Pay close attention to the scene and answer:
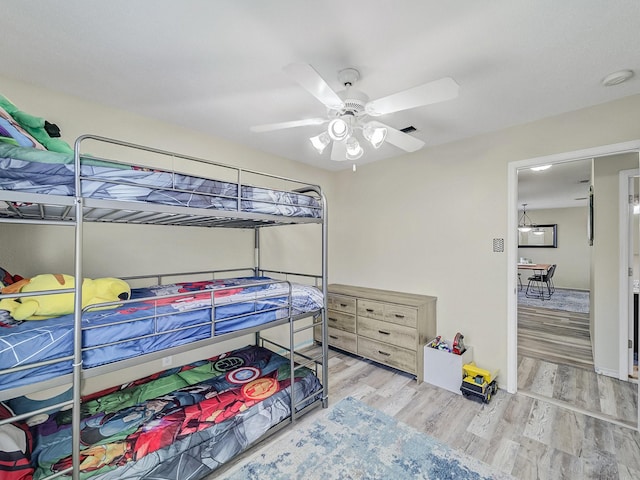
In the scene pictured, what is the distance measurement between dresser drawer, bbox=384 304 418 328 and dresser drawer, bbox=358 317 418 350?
0.05 metres

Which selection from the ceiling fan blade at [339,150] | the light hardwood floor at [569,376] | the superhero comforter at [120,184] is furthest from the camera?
the light hardwood floor at [569,376]

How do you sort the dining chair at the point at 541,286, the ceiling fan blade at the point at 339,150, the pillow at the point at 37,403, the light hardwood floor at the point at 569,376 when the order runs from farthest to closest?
the dining chair at the point at 541,286 → the light hardwood floor at the point at 569,376 → the ceiling fan blade at the point at 339,150 → the pillow at the point at 37,403

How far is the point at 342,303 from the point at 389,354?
79 cm

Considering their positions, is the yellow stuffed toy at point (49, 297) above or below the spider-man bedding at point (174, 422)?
above

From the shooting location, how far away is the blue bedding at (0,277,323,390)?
114 cm

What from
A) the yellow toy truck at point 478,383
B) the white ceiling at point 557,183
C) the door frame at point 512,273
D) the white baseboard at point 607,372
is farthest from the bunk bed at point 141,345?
the white ceiling at point 557,183

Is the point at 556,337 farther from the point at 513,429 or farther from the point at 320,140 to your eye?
the point at 320,140

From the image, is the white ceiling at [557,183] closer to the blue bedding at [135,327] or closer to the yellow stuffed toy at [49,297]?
the blue bedding at [135,327]

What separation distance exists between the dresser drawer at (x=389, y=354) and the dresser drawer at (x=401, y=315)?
0.92 ft

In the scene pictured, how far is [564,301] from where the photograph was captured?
6.42 m

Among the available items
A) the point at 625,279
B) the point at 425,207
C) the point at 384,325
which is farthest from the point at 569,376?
the point at 425,207

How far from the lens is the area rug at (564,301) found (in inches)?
229

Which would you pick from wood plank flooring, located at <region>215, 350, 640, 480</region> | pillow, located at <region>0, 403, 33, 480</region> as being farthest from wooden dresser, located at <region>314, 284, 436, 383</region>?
pillow, located at <region>0, 403, 33, 480</region>

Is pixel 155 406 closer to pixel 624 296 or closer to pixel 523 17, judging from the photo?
pixel 523 17
